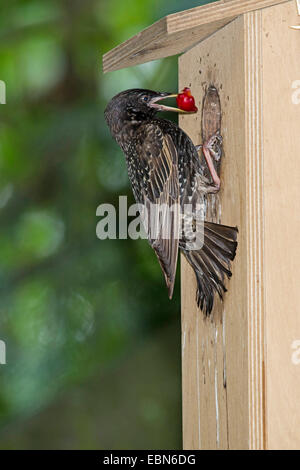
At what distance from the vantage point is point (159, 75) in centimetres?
248

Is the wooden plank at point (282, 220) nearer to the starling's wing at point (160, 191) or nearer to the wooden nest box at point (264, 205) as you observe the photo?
the wooden nest box at point (264, 205)

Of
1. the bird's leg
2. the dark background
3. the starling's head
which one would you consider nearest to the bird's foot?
the bird's leg

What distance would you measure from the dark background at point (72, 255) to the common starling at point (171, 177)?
0.81 m

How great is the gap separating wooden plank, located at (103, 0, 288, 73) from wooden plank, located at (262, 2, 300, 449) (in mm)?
77

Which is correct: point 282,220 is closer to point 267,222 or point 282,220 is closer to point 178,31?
point 267,222

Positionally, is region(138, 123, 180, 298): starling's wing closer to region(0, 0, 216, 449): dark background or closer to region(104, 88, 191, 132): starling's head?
region(104, 88, 191, 132): starling's head

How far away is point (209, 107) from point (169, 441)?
1.50m

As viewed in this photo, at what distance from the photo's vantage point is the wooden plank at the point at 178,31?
1.48m

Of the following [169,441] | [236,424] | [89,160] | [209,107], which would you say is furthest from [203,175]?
[169,441]

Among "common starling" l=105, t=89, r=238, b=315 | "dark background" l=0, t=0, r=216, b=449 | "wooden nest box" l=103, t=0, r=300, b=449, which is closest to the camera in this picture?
"wooden nest box" l=103, t=0, r=300, b=449

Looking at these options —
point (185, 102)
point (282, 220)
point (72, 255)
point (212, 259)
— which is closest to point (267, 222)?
point (282, 220)

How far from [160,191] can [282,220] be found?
308 mm

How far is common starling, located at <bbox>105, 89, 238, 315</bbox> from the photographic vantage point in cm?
160

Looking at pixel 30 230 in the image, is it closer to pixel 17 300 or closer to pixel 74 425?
pixel 17 300
